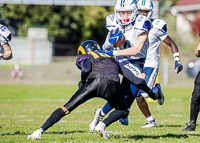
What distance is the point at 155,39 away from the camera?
20.8ft

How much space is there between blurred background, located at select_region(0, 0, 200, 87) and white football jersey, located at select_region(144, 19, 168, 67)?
44.2 feet

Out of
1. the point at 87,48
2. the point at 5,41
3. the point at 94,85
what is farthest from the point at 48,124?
the point at 5,41

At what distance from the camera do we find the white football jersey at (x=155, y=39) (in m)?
6.19

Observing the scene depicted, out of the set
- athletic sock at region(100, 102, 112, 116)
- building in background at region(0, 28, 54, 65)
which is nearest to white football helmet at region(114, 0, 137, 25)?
athletic sock at region(100, 102, 112, 116)

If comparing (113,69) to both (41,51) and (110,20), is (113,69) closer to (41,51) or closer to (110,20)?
(110,20)

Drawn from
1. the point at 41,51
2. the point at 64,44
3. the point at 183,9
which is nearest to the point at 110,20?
the point at 41,51

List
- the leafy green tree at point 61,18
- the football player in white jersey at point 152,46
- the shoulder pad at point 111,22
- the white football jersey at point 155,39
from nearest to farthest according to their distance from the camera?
the shoulder pad at point 111,22
the football player in white jersey at point 152,46
the white football jersey at point 155,39
the leafy green tree at point 61,18

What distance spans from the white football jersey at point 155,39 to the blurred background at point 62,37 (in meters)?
13.5

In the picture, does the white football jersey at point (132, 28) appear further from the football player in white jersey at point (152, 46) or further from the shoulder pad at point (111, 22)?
the football player in white jersey at point (152, 46)

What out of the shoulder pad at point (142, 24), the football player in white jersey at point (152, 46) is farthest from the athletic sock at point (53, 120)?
the football player in white jersey at point (152, 46)

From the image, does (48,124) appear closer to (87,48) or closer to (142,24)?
(87,48)

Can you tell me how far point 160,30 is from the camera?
621cm

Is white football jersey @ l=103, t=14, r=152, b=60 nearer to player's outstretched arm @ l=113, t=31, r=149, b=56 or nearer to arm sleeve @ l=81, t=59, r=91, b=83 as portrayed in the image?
player's outstretched arm @ l=113, t=31, r=149, b=56

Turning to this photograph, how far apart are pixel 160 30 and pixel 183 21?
30.4m
